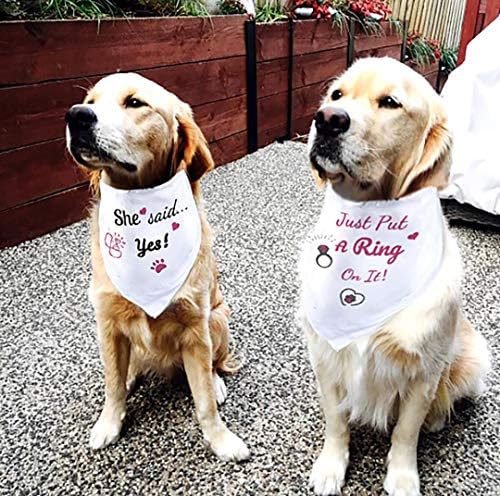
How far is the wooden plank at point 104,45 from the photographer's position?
6.72 ft

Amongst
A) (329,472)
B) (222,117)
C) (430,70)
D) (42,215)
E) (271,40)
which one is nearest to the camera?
(329,472)

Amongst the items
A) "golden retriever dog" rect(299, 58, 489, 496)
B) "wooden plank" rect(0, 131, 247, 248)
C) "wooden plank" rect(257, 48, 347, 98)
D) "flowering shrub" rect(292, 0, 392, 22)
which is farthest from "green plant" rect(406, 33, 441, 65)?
"golden retriever dog" rect(299, 58, 489, 496)

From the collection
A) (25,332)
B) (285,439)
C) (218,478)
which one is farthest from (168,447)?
(25,332)

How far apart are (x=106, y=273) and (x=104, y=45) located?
1.58 m

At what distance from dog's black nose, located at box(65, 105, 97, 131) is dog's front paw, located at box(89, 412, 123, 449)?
685 millimetres

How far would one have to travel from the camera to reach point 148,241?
1161mm

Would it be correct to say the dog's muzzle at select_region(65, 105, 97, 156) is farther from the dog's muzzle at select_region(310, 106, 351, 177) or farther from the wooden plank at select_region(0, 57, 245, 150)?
the wooden plank at select_region(0, 57, 245, 150)

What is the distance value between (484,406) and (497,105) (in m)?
1.49

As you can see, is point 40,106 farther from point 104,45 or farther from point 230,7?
point 230,7

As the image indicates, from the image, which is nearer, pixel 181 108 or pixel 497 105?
pixel 181 108

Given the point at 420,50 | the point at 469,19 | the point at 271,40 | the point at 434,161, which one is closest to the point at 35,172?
the point at 434,161

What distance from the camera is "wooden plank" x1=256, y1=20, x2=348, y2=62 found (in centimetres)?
337

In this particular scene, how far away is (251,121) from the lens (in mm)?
3451

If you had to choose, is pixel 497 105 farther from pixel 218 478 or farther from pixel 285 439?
pixel 218 478
